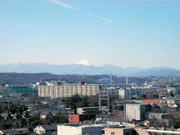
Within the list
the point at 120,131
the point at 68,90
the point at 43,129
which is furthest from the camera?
the point at 68,90

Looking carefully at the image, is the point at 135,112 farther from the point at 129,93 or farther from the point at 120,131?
the point at 129,93

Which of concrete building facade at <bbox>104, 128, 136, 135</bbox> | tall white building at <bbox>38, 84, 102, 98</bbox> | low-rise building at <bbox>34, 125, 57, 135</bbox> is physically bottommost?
low-rise building at <bbox>34, 125, 57, 135</bbox>

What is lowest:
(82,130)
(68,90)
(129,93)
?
(129,93)

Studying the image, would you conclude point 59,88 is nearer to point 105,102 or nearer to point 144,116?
point 105,102

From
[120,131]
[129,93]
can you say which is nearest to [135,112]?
[120,131]

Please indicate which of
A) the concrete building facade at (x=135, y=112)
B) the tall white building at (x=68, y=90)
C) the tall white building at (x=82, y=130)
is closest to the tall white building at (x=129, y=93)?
the tall white building at (x=68, y=90)

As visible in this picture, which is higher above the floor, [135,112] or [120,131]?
[120,131]

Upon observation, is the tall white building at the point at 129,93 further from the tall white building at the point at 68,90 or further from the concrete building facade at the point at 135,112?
the concrete building facade at the point at 135,112

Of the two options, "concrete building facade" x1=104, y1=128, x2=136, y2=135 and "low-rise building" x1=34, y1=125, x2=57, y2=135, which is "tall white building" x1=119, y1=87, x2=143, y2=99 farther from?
"concrete building facade" x1=104, y1=128, x2=136, y2=135

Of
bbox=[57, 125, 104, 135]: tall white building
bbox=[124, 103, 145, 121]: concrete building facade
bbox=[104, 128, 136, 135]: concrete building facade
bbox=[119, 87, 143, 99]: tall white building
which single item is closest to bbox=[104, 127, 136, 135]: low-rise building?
bbox=[104, 128, 136, 135]: concrete building facade
